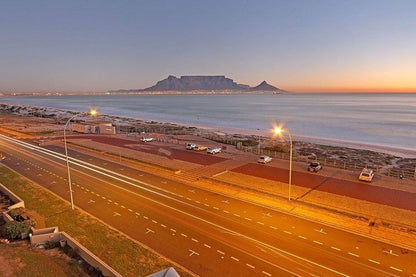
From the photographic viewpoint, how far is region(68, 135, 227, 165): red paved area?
40062 millimetres

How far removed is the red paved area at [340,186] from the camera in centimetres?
2497

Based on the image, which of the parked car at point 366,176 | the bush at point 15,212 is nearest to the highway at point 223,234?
the bush at point 15,212

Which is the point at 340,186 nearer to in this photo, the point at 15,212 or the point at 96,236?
the point at 96,236

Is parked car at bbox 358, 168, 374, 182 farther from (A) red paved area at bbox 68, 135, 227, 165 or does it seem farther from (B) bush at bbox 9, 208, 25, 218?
(B) bush at bbox 9, 208, 25, 218

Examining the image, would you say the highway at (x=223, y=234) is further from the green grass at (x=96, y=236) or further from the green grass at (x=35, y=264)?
the green grass at (x=35, y=264)

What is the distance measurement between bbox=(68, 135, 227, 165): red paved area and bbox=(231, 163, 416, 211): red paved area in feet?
20.8

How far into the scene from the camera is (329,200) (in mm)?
25047

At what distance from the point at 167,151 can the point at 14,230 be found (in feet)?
95.0

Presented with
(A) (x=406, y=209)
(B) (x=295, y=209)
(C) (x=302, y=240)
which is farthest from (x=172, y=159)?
(A) (x=406, y=209)

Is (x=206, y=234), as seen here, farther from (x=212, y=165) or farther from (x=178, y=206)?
(x=212, y=165)

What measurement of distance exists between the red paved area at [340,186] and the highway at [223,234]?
327 inches

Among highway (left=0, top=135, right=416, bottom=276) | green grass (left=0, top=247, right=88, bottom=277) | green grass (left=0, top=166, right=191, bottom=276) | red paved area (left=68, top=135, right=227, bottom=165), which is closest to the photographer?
green grass (left=0, top=247, right=88, bottom=277)

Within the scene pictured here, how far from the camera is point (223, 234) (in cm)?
1881

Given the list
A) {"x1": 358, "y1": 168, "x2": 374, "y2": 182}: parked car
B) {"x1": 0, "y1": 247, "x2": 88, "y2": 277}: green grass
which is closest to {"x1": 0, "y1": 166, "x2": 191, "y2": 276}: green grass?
{"x1": 0, "y1": 247, "x2": 88, "y2": 277}: green grass
